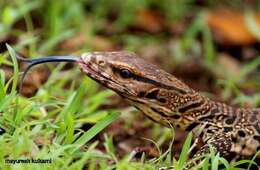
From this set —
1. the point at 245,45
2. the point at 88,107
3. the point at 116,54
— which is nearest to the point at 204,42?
the point at 245,45

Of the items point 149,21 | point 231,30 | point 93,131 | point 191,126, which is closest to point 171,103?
point 191,126

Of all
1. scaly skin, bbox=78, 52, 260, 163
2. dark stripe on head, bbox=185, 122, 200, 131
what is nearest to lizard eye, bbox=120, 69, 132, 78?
scaly skin, bbox=78, 52, 260, 163

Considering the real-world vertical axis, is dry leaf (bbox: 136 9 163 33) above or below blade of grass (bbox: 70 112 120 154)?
above

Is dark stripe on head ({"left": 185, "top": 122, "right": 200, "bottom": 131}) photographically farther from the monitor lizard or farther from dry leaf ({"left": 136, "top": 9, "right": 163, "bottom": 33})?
dry leaf ({"left": 136, "top": 9, "right": 163, "bottom": 33})

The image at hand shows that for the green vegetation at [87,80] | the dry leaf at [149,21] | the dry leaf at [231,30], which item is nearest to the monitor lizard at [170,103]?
the green vegetation at [87,80]

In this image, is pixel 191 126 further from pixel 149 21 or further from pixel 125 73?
pixel 149 21

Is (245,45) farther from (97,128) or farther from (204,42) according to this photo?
(97,128)

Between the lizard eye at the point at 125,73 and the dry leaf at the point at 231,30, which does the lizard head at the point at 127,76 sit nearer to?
the lizard eye at the point at 125,73
